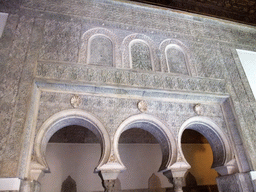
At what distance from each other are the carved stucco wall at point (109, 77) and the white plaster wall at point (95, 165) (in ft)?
10.6

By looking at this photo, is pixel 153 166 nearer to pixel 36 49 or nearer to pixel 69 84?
pixel 69 84

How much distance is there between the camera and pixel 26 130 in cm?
315

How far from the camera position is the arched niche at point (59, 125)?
3.07 m

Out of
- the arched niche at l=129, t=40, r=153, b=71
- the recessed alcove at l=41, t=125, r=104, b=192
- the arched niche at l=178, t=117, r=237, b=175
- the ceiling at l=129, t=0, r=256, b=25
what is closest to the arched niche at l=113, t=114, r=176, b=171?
the arched niche at l=178, t=117, r=237, b=175

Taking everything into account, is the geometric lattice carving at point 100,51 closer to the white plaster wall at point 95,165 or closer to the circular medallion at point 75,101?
the circular medallion at point 75,101

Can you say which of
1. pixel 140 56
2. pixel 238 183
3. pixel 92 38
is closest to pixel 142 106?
pixel 140 56

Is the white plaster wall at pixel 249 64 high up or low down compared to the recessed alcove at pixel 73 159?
up

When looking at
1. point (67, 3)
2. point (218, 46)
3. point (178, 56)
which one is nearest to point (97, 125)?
point (178, 56)

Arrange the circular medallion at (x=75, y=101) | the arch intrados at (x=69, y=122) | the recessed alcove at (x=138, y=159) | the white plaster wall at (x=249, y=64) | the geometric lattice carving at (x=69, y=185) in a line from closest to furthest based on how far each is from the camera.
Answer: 1. the arch intrados at (x=69, y=122)
2. the circular medallion at (x=75, y=101)
3. the white plaster wall at (x=249, y=64)
4. the geometric lattice carving at (x=69, y=185)
5. the recessed alcove at (x=138, y=159)

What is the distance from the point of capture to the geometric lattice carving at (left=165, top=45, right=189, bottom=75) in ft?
15.1

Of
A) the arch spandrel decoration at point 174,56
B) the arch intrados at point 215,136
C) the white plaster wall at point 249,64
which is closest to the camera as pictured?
the arch intrados at point 215,136

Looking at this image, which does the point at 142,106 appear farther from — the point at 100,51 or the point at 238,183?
the point at 238,183

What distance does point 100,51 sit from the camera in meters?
4.30

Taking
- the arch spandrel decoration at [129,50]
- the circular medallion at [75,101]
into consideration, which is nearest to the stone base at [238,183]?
the arch spandrel decoration at [129,50]
